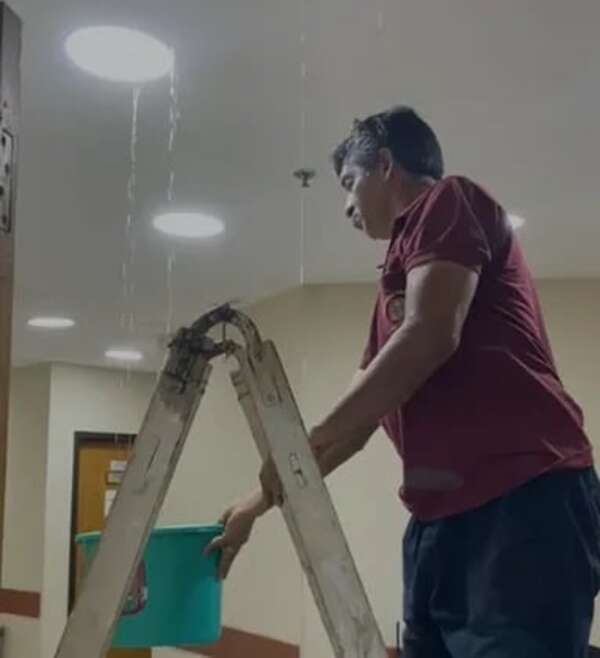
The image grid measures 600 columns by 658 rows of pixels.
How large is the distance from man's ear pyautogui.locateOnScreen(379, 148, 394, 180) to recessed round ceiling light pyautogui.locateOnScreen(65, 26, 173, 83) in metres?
0.53

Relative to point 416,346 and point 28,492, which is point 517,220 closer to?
point 416,346

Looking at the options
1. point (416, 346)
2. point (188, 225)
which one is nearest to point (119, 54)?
point (416, 346)

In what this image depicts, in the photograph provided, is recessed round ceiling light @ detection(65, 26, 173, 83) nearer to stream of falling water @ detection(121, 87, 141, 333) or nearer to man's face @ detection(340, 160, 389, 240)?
stream of falling water @ detection(121, 87, 141, 333)

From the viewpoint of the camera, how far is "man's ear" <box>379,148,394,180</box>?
1.41 meters

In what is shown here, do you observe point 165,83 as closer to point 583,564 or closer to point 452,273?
point 452,273

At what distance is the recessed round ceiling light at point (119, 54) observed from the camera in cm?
171

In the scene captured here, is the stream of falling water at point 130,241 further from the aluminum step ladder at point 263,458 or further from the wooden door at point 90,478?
the aluminum step ladder at point 263,458

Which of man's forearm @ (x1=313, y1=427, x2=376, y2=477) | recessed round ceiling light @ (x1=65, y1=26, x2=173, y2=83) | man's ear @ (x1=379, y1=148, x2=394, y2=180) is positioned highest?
recessed round ceiling light @ (x1=65, y1=26, x2=173, y2=83)

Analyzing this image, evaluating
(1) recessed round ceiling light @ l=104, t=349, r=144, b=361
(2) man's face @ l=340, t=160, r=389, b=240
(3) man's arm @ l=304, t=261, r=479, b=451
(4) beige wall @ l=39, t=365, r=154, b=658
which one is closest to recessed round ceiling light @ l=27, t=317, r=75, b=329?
(1) recessed round ceiling light @ l=104, t=349, r=144, b=361

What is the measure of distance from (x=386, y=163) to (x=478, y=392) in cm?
37

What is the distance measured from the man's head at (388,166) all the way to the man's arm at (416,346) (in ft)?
0.87

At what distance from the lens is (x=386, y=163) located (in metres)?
1.41

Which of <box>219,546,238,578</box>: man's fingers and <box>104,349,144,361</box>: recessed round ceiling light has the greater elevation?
<box>104,349,144,361</box>: recessed round ceiling light

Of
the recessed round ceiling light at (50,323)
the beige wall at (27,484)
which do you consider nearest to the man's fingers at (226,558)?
the recessed round ceiling light at (50,323)
